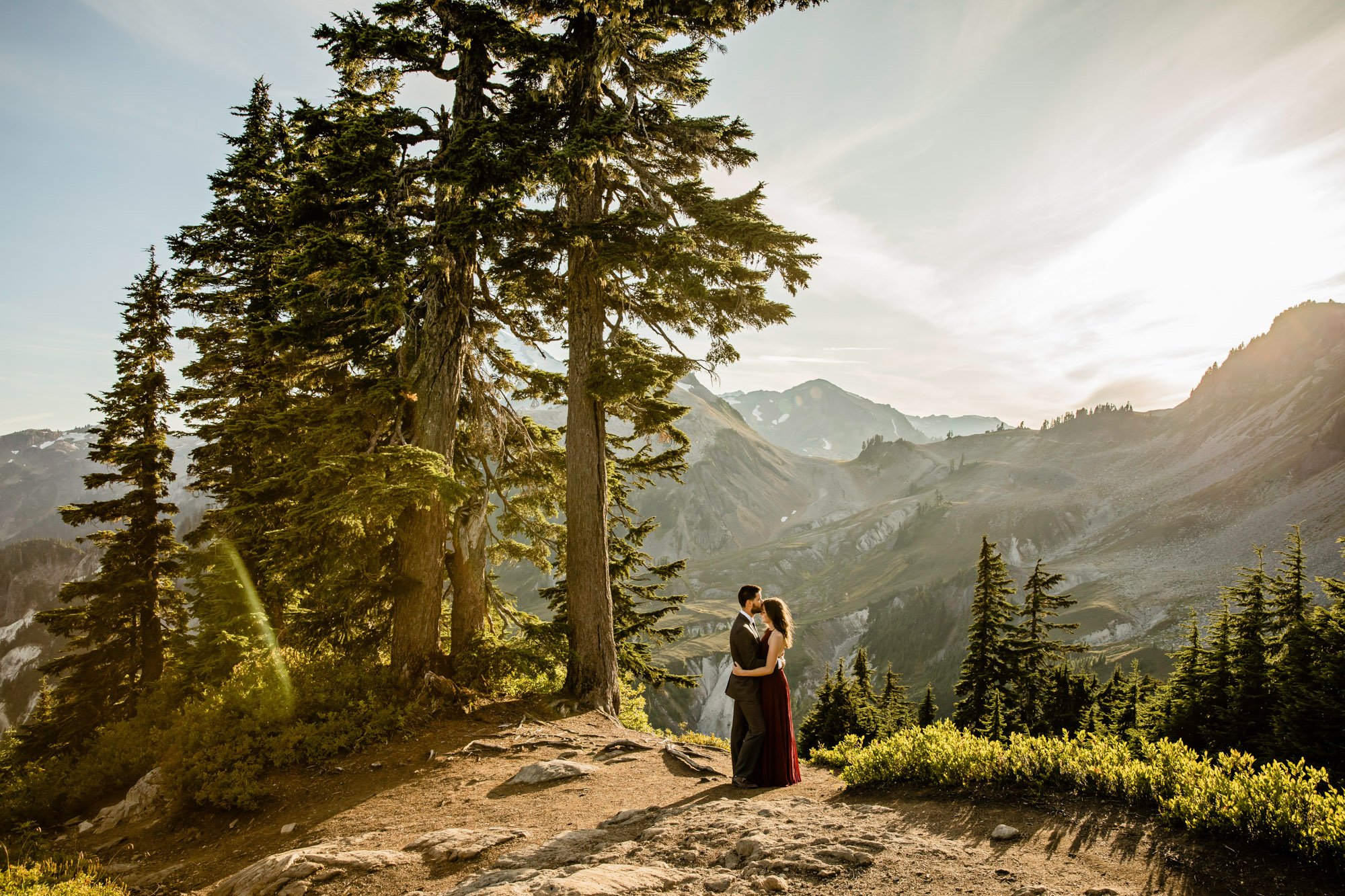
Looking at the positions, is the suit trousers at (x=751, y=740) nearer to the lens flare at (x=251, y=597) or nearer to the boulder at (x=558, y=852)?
the boulder at (x=558, y=852)

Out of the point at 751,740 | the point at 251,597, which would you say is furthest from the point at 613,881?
the point at 251,597

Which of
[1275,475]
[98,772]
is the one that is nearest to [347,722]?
[98,772]

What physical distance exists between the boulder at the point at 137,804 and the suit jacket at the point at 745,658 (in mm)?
8513

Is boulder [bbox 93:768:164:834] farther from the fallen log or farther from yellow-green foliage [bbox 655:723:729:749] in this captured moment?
yellow-green foliage [bbox 655:723:729:749]

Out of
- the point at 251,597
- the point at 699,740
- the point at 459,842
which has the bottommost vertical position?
the point at 699,740

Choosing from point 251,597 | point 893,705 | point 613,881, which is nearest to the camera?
point 613,881

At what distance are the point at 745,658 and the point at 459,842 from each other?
3641 mm

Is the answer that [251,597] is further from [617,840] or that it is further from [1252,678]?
[1252,678]

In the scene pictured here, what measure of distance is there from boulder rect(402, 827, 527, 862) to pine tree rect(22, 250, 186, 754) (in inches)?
648

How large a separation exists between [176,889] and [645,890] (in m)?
5.42

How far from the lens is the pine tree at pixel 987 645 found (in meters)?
27.3

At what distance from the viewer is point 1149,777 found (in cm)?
562

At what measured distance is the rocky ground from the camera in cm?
439

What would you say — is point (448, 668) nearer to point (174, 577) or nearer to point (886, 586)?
point (174, 577)
